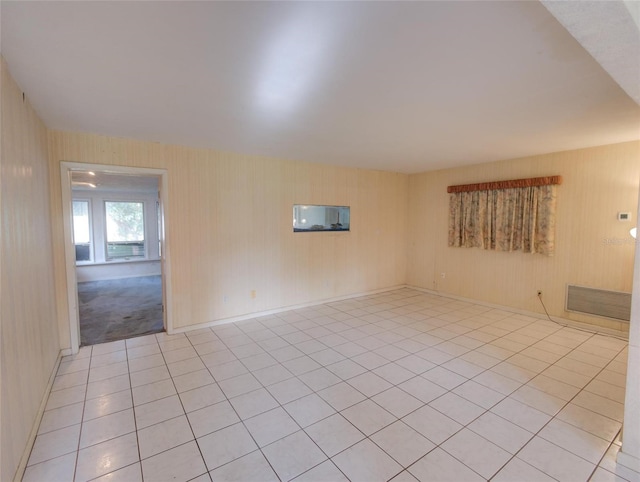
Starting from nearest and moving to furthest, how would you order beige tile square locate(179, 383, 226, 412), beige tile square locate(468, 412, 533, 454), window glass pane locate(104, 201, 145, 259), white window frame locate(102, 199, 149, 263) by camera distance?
beige tile square locate(468, 412, 533, 454) < beige tile square locate(179, 383, 226, 412) < white window frame locate(102, 199, 149, 263) < window glass pane locate(104, 201, 145, 259)

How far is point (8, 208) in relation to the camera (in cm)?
179

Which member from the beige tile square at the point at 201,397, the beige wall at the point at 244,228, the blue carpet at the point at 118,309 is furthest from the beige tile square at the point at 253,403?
the blue carpet at the point at 118,309

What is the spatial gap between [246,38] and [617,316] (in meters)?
5.05

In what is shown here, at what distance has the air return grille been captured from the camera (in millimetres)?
3699

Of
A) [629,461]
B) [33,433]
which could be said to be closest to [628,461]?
[629,461]

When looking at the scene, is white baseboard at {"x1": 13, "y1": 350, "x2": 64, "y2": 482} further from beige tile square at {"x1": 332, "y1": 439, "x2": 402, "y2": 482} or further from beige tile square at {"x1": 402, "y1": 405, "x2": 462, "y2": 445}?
beige tile square at {"x1": 402, "y1": 405, "x2": 462, "y2": 445}

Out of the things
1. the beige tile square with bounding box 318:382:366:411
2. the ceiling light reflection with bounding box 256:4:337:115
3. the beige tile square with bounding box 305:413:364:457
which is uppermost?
the ceiling light reflection with bounding box 256:4:337:115

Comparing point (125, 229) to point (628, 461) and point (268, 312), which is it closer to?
point (268, 312)

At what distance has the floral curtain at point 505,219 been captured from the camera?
14.0 ft

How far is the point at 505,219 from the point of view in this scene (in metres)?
4.73

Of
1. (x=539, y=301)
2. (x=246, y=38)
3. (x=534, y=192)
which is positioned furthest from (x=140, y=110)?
(x=539, y=301)

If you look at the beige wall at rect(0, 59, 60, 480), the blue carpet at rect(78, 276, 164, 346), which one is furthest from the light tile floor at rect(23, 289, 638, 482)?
the blue carpet at rect(78, 276, 164, 346)

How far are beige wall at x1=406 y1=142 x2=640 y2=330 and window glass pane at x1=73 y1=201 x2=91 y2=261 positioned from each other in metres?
8.17

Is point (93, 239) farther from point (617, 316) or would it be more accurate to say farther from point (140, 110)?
point (617, 316)
